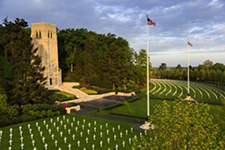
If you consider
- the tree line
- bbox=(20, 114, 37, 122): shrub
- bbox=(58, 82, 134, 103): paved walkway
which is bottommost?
bbox=(20, 114, 37, 122): shrub

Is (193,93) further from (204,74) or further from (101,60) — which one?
(204,74)

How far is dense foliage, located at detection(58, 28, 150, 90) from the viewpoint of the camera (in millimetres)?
54250

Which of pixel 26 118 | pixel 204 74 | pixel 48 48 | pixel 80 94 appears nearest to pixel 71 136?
pixel 26 118

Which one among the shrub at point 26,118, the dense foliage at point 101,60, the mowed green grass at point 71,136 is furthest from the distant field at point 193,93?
the shrub at point 26,118

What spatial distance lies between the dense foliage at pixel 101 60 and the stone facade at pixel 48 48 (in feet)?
32.8

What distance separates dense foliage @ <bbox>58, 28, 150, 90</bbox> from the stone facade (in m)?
9.99

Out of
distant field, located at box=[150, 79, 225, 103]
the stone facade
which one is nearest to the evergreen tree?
the stone facade

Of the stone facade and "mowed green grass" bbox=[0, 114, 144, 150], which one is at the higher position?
the stone facade

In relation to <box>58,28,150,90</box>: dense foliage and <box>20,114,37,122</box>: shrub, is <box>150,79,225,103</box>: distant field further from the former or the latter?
<box>20,114,37,122</box>: shrub

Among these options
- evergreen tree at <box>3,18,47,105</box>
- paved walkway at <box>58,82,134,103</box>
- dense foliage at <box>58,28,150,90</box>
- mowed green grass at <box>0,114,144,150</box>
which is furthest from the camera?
dense foliage at <box>58,28,150,90</box>

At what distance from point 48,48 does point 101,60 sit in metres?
18.6

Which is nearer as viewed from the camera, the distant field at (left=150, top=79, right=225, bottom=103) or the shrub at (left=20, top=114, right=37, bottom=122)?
the shrub at (left=20, top=114, right=37, bottom=122)

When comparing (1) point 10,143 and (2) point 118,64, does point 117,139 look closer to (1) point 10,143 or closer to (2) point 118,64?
(1) point 10,143

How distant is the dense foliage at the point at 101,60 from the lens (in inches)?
2136
